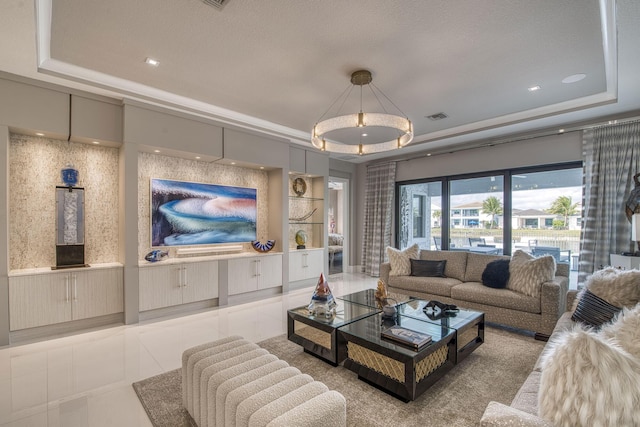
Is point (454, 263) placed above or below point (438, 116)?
below

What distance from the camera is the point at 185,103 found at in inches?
161

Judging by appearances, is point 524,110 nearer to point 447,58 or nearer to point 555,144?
point 555,144

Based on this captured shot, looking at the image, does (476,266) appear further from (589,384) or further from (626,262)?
(589,384)

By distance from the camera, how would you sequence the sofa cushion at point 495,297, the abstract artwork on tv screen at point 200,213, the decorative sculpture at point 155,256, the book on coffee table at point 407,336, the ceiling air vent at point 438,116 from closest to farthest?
the book on coffee table at point 407,336 → the sofa cushion at point 495,297 → the decorative sculpture at point 155,256 → the abstract artwork on tv screen at point 200,213 → the ceiling air vent at point 438,116

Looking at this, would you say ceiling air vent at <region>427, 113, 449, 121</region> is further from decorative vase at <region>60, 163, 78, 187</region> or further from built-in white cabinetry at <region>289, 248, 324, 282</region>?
decorative vase at <region>60, 163, 78, 187</region>

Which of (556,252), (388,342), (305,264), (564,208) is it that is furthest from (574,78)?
(305,264)

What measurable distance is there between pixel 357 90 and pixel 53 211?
12.8 ft

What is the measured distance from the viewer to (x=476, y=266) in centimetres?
444

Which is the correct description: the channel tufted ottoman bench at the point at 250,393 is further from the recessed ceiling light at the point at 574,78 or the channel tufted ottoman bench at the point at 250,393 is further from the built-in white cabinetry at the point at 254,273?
the recessed ceiling light at the point at 574,78

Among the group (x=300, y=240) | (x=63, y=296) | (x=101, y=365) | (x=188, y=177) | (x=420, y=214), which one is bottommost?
(x=101, y=365)

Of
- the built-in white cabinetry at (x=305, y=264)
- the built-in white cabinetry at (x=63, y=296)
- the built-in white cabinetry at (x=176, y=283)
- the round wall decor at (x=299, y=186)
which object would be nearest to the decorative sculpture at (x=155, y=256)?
the built-in white cabinetry at (x=176, y=283)

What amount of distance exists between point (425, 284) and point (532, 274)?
1305 mm

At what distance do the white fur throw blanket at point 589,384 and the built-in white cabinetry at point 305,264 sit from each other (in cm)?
469

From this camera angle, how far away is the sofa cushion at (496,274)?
3871 millimetres
